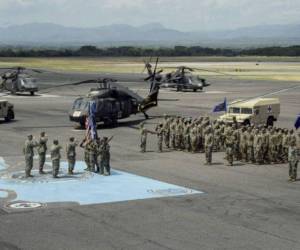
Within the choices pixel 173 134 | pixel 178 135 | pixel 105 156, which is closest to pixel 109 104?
pixel 173 134

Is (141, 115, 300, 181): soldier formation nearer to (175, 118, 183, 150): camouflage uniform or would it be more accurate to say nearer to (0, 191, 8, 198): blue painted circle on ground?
(175, 118, 183, 150): camouflage uniform

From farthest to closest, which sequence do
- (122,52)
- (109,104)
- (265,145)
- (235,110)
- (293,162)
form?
1. (122,52)
2. (109,104)
3. (235,110)
4. (265,145)
5. (293,162)

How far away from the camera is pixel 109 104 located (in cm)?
3541

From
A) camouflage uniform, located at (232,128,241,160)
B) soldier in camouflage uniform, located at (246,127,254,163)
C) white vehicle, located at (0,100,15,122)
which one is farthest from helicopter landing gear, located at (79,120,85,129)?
soldier in camouflage uniform, located at (246,127,254,163)

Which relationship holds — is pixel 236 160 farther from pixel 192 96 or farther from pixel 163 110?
pixel 192 96

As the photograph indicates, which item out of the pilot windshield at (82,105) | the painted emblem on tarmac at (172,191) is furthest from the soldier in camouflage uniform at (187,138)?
the pilot windshield at (82,105)

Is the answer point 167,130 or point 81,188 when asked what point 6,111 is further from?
point 81,188

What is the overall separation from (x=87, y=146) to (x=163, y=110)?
23.4 metres

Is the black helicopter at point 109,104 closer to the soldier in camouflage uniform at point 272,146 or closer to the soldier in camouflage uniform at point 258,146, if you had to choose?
the soldier in camouflage uniform at point 258,146

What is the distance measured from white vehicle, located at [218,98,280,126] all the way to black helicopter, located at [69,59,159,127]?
18.1ft

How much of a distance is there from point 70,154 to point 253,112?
614 inches

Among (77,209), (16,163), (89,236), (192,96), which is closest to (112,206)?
(77,209)

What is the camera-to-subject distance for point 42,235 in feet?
45.1

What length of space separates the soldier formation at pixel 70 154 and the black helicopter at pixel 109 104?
1138 cm
